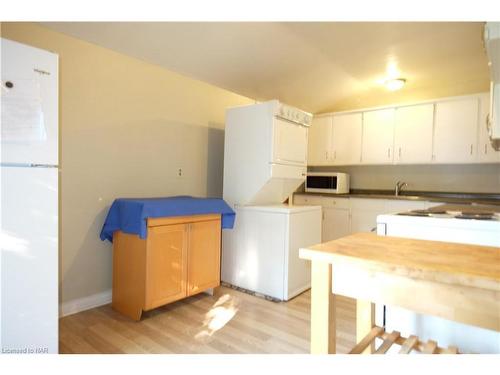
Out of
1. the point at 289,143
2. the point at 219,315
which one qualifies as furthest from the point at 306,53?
the point at 219,315

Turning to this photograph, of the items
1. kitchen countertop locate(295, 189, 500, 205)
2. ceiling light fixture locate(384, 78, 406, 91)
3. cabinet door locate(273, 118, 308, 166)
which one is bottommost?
kitchen countertop locate(295, 189, 500, 205)

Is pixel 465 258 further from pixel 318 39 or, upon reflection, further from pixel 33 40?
pixel 33 40

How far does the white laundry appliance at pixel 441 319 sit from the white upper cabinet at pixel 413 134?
8.28 ft

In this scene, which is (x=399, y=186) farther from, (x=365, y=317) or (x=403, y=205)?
(x=365, y=317)

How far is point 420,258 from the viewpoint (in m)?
0.82

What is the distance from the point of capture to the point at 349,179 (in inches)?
177

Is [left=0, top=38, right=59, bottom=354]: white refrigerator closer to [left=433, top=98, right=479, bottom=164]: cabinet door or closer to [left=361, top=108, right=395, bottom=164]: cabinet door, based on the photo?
[left=361, top=108, right=395, bottom=164]: cabinet door

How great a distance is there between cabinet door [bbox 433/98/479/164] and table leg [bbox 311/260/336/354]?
133 inches

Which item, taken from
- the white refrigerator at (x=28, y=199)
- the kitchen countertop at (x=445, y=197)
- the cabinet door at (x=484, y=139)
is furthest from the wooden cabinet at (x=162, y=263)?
the cabinet door at (x=484, y=139)

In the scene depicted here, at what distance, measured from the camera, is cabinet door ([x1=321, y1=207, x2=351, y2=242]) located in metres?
3.92

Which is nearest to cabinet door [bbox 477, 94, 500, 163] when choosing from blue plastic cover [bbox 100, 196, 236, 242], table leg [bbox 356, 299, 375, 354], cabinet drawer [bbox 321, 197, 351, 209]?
cabinet drawer [bbox 321, 197, 351, 209]

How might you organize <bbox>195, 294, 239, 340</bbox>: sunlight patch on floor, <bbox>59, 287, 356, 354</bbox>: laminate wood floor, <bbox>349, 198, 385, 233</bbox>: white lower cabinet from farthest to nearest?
1. <bbox>349, 198, 385, 233</bbox>: white lower cabinet
2. <bbox>195, 294, 239, 340</bbox>: sunlight patch on floor
3. <bbox>59, 287, 356, 354</bbox>: laminate wood floor
